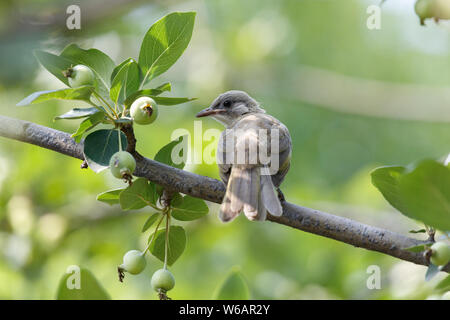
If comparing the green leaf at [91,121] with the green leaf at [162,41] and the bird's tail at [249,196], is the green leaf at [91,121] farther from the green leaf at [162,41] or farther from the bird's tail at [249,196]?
the bird's tail at [249,196]

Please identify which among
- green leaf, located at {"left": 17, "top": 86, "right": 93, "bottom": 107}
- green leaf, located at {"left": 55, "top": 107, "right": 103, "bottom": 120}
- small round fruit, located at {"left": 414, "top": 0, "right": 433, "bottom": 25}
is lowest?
green leaf, located at {"left": 55, "top": 107, "right": 103, "bottom": 120}

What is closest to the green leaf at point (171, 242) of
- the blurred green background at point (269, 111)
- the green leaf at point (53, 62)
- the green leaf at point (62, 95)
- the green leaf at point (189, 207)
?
the green leaf at point (189, 207)

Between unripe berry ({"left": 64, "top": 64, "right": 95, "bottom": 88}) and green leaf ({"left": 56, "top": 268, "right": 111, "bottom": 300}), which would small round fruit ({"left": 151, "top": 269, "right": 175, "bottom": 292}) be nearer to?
green leaf ({"left": 56, "top": 268, "right": 111, "bottom": 300})

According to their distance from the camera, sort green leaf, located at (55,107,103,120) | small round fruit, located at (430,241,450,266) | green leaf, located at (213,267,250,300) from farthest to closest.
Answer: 1. green leaf, located at (213,267,250,300)
2. green leaf, located at (55,107,103,120)
3. small round fruit, located at (430,241,450,266)

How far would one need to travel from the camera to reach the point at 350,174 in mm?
10273

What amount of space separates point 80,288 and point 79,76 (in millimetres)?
1151

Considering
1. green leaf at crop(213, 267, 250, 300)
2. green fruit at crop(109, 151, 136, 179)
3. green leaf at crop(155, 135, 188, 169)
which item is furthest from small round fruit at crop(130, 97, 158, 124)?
green leaf at crop(213, 267, 250, 300)

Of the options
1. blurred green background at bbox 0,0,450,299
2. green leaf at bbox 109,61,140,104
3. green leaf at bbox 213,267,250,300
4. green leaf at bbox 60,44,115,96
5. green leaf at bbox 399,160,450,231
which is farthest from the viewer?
blurred green background at bbox 0,0,450,299

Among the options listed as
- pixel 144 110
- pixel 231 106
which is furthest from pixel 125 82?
pixel 231 106

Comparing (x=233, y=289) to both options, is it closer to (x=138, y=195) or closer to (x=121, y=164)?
(x=138, y=195)

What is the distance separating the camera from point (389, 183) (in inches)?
98.2

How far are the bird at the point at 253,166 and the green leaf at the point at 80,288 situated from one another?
793 mm

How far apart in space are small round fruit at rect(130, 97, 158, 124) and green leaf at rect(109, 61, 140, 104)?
0.63 ft

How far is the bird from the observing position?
2748 millimetres
